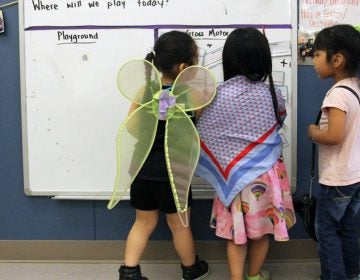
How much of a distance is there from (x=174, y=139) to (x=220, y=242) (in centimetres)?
76

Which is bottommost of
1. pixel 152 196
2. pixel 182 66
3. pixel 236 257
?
pixel 236 257

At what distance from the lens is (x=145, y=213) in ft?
6.31

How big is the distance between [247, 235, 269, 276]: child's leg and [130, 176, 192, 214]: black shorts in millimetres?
388

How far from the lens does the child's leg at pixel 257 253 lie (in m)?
1.90

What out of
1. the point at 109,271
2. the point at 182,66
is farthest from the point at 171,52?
the point at 109,271

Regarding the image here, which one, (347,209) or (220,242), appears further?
(220,242)

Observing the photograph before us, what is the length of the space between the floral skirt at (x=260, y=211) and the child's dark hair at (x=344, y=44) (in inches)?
18.9

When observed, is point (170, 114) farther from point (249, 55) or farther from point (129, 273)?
point (129, 273)

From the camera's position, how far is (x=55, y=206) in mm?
2223

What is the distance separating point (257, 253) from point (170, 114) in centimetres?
73

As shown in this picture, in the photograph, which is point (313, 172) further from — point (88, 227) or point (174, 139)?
point (88, 227)

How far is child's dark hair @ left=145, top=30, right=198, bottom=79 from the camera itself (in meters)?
1.73

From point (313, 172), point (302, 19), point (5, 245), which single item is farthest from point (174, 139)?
point (5, 245)

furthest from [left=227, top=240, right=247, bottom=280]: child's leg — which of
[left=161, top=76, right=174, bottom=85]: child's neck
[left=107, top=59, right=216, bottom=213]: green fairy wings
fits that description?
[left=161, top=76, right=174, bottom=85]: child's neck
